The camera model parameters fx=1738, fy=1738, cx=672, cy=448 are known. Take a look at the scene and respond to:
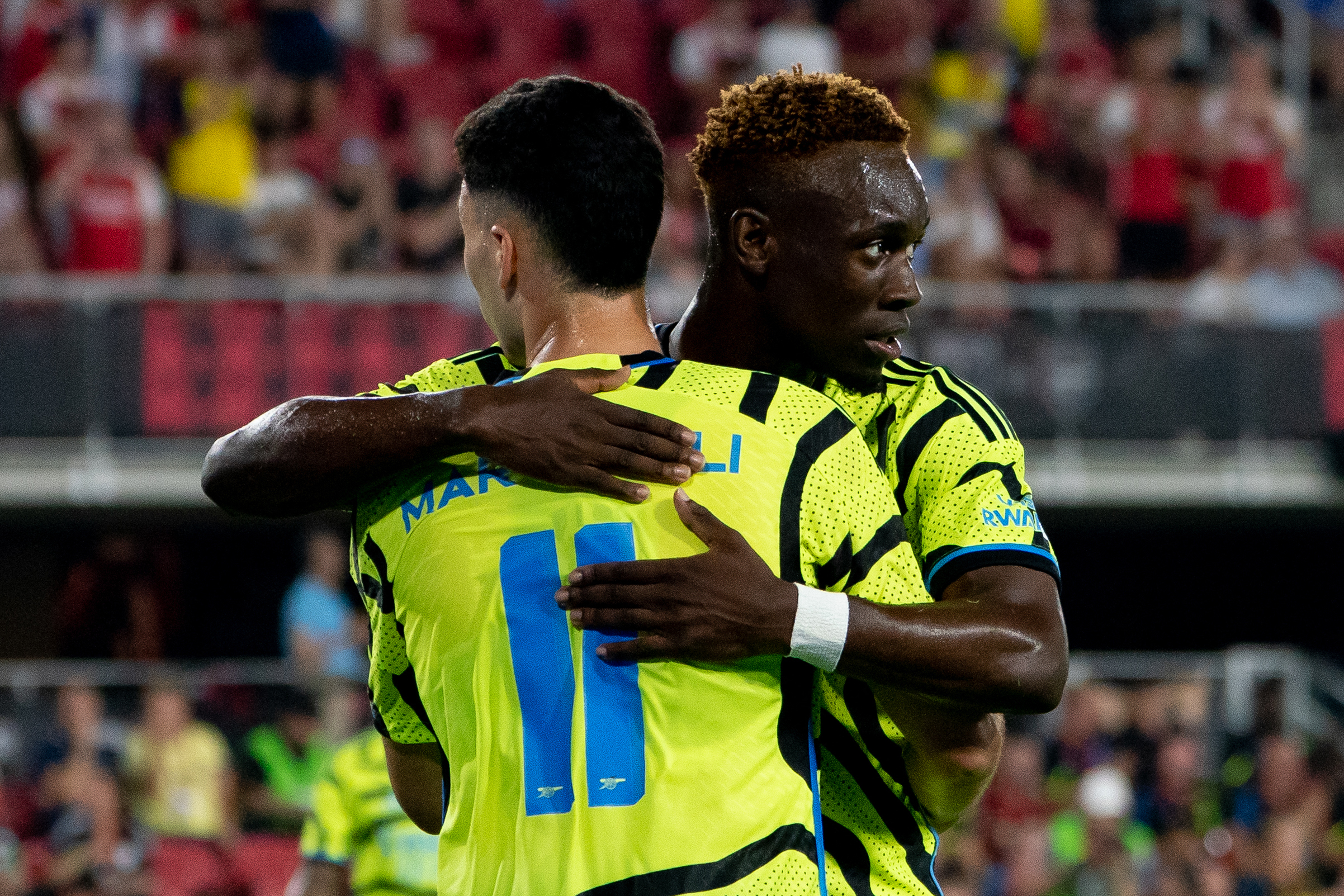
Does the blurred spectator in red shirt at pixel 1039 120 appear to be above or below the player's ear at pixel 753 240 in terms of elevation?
above

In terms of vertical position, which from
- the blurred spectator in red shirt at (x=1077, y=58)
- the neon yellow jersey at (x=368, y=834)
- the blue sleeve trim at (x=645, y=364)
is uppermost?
the blurred spectator in red shirt at (x=1077, y=58)

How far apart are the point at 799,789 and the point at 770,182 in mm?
963

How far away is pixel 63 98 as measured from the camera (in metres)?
11.6

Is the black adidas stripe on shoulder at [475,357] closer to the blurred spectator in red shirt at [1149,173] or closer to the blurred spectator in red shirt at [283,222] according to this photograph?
the blurred spectator in red shirt at [283,222]

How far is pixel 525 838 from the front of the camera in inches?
93.7

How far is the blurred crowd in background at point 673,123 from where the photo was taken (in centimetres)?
1112

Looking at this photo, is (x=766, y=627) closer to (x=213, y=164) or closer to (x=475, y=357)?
(x=475, y=357)

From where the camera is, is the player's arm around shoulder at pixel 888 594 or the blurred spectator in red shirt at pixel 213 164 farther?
the blurred spectator in red shirt at pixel 213 164

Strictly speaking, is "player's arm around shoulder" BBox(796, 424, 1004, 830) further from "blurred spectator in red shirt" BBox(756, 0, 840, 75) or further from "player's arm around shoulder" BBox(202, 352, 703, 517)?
"blurred spectator in red shirt" BBox(756, 0, 840, 75)

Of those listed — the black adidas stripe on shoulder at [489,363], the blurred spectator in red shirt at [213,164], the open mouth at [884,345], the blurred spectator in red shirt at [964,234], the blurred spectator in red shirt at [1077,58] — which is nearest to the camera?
the open mouth at [884,345]

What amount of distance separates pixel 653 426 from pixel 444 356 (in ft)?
27.3

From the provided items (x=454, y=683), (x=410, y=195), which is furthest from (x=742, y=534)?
(x=410, y=195)

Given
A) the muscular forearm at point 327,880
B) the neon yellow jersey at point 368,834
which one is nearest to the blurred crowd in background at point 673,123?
the neon yellow jersey at point 368,834

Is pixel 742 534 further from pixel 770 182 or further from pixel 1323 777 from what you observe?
pixel 1323 777
